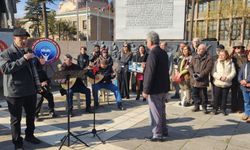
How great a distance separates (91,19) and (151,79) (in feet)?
194

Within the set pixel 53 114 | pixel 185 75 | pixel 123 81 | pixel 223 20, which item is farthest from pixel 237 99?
pixel 223 20

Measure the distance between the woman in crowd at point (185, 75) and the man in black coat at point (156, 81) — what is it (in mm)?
2834

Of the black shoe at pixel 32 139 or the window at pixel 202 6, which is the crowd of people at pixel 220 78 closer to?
the black shoe at pixel 32 139

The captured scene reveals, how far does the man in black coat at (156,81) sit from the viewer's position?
16.6 feet

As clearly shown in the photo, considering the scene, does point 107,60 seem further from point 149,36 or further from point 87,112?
point 149,36

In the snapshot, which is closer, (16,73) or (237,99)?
(16,73)

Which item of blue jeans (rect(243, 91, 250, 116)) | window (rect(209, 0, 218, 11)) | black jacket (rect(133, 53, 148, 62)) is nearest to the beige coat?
blue jeans (rect(243, 91, 250, 116))

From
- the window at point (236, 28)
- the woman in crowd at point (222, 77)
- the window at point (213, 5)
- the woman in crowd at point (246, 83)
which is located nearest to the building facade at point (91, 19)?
the window at point (213, 5)

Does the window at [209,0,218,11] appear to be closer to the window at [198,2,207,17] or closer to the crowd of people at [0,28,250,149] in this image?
the window at [198,2,207,17]

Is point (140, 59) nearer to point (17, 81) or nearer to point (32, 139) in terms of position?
point (32, 139)

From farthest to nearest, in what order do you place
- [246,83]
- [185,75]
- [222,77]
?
1. [185,75]
2. [222,77]
3. [246,83]

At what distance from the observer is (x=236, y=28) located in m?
43.1

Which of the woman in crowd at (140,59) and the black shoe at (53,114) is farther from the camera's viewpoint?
the woman in crowd at (140,59)

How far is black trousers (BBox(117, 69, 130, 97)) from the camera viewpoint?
9203 millimetres
